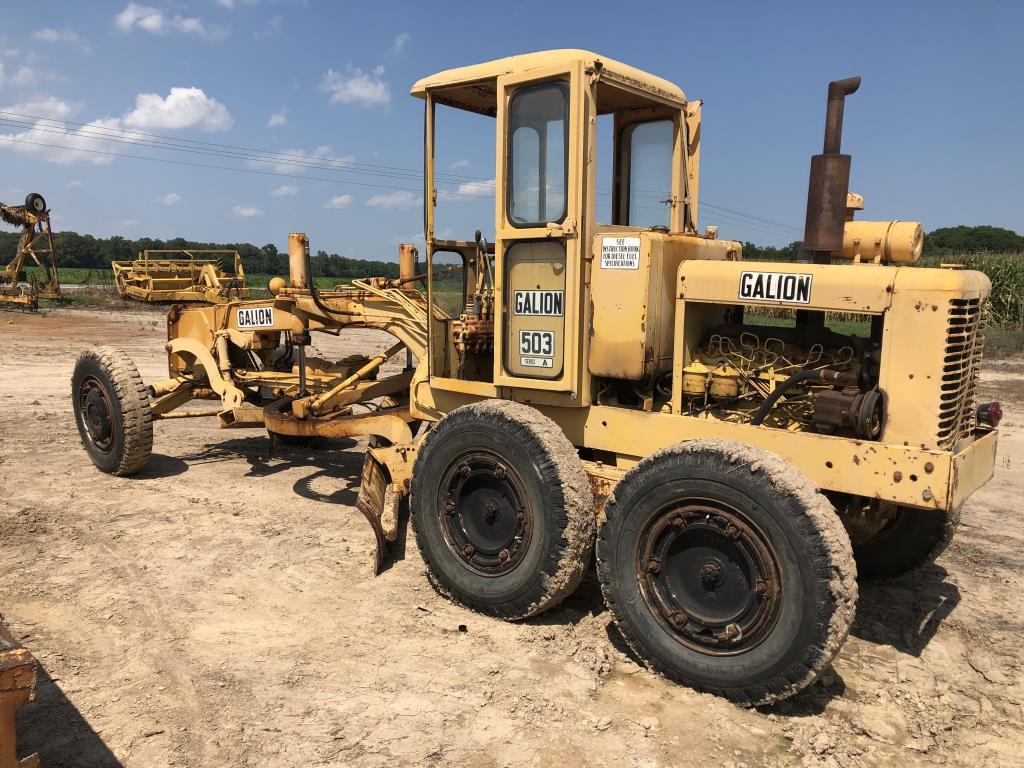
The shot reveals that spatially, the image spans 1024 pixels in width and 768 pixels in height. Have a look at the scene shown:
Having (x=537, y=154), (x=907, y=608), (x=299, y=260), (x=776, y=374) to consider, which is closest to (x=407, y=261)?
(x=299, y=260)

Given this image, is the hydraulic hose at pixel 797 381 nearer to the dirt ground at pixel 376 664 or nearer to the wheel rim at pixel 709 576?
the wheel rim at pixel 709 576

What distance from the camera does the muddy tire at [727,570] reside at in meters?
3.41

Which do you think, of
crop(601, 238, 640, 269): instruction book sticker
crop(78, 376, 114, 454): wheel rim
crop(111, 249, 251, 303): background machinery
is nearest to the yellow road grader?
crop(601, 238, 640, 269): instruction book sticker

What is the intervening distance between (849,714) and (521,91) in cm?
365

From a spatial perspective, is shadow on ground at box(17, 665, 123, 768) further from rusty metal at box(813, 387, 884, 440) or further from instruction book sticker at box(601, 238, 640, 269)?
rusty metal at box(813, 387, 884, 440)

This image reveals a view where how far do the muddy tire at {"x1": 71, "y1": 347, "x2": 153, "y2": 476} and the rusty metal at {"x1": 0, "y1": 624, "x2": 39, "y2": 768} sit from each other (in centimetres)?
487

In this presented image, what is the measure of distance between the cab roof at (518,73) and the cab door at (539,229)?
7 cm

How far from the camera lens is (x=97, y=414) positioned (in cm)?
758

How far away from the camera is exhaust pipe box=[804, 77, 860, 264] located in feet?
13.1

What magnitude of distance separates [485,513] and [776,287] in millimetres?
2030

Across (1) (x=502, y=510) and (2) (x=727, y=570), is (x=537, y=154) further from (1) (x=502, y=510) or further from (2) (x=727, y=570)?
A: (2) (x=727, y=570)

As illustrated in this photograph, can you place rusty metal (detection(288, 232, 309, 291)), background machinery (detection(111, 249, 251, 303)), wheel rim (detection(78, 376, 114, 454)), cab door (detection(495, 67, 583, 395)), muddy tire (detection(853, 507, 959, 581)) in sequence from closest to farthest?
cab door (detection(495, 67, 583, 395)), muddy tire (detection(853, 507, 959, 581)), rusty metal (detection(288, 232, 309, 291)), wheel rim (detection(78, 376, 114, 454)), background machinery (detection(111, 249, 251, 303))

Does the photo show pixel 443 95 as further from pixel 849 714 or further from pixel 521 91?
pixel 849 714

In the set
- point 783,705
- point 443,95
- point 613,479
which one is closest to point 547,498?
point 613,479
